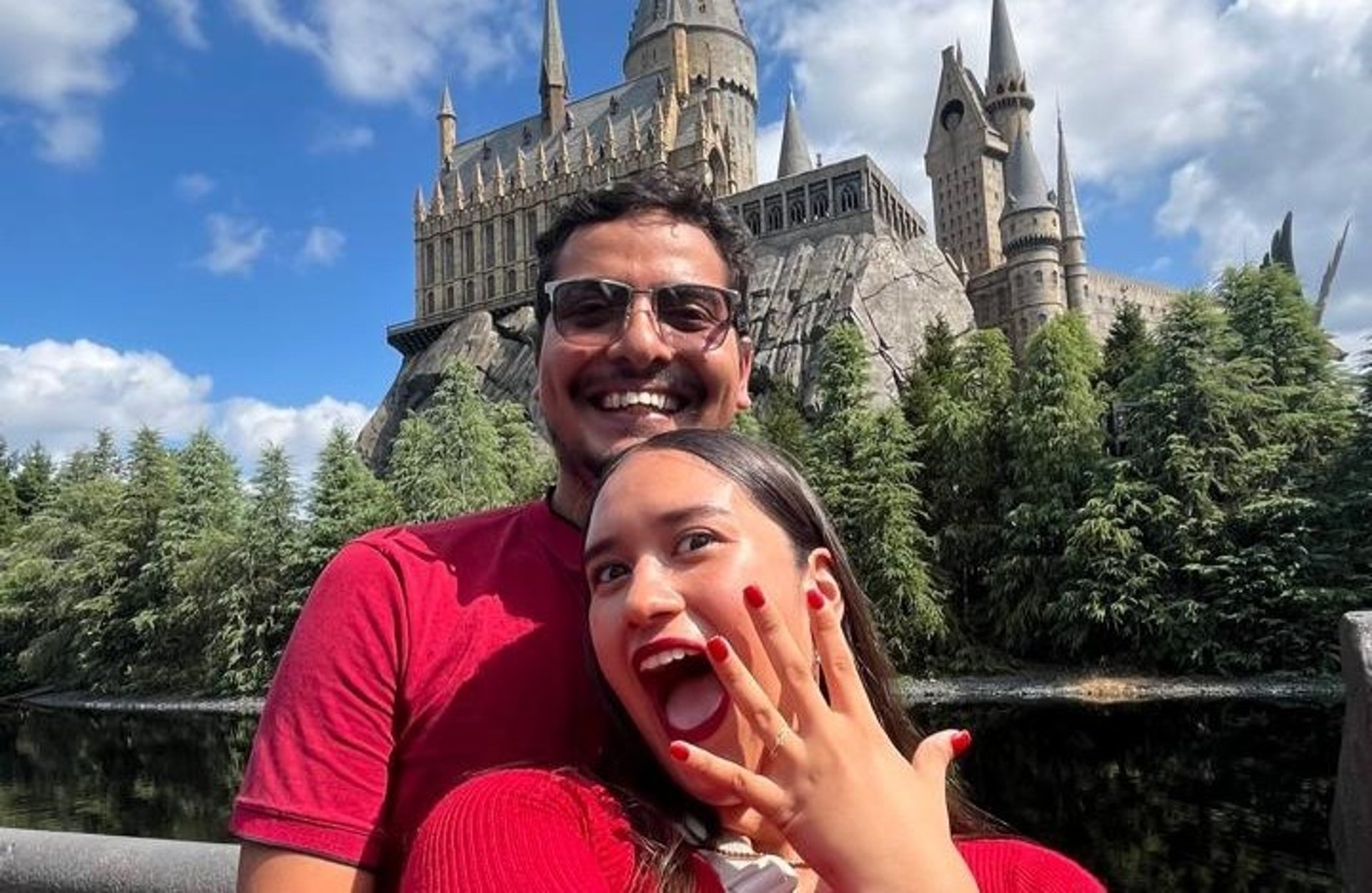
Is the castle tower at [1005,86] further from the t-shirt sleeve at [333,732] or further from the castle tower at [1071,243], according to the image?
the t-shirt sleeve at [333,732]

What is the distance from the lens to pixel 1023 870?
150 cm

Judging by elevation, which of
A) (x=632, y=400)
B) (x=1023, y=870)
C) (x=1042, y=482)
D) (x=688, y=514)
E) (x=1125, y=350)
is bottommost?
(x=1023, y=870)

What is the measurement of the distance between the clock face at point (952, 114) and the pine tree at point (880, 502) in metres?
54.2

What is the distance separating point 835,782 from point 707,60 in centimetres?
7665

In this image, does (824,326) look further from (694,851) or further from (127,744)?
(694,851)

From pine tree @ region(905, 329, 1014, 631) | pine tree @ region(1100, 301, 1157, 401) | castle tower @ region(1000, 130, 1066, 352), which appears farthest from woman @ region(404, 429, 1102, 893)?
castle tower @ region(1000, 130, 1066, 352)

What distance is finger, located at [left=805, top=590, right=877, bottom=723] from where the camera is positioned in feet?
4.04

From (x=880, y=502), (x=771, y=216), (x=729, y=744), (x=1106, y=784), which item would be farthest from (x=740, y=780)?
(x=771, y=216)

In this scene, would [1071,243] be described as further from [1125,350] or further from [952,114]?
[1125,350]

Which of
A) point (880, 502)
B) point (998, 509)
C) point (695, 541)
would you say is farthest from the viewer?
point (998, 509)

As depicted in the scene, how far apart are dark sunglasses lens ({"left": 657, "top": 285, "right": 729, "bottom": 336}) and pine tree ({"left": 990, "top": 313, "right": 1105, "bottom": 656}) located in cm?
2636

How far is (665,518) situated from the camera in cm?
160

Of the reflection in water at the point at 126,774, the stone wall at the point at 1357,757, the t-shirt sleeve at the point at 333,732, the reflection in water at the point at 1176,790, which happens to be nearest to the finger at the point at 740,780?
the t-shirt sleeve at the point at 333,732

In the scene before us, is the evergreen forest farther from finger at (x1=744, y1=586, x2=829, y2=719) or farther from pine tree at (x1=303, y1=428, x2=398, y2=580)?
finger at (x1=744, y1=586, x2=829, y2=719)
